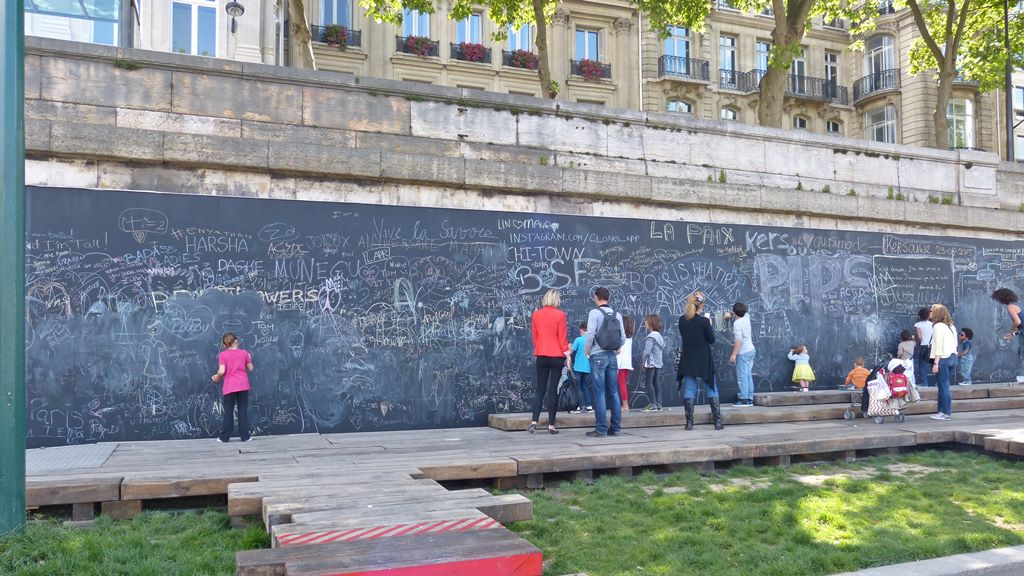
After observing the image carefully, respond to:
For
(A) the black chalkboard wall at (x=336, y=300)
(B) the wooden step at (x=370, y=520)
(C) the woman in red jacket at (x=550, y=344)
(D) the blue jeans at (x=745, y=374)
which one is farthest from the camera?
(D) the blue jeans at (x=745, y=374)

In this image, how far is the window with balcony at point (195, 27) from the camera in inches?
854

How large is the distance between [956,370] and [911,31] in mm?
28698

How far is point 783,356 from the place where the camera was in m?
12.6

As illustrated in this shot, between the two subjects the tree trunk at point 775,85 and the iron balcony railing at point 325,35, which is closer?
the tree trunk at point 775,85

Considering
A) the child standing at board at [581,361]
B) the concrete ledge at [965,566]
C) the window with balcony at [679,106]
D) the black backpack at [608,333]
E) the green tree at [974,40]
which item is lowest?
the concrete ledge at [965,566]

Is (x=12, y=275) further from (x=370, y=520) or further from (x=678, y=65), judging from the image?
(x=678, y=65)

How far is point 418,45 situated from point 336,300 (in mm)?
25349

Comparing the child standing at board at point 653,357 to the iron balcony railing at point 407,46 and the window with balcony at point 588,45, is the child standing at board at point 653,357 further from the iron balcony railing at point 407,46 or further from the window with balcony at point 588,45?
the window with balcony at point 588,45

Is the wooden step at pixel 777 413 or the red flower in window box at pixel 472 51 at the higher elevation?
the red flower in window box at pixel 472 51

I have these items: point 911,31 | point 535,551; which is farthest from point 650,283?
point 911,31

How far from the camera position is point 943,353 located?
35.5 ft

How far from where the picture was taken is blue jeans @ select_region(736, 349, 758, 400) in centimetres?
1189

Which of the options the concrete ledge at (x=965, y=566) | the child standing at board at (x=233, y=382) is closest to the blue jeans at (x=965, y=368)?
the concrete ledge at (x=965, y=566)

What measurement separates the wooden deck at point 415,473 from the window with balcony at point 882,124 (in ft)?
101
